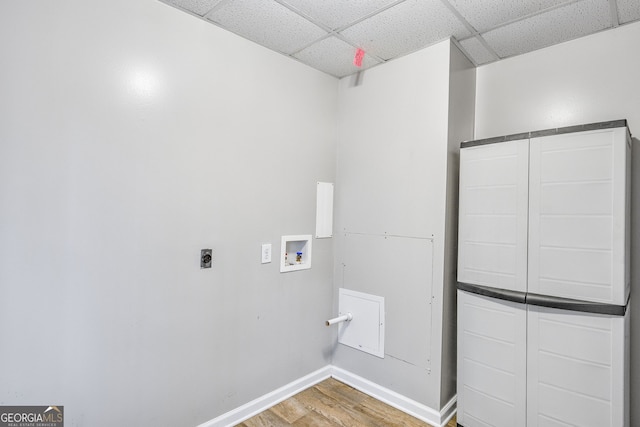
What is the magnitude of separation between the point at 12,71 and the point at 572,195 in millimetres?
2750

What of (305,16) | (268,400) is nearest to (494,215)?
(305,16)

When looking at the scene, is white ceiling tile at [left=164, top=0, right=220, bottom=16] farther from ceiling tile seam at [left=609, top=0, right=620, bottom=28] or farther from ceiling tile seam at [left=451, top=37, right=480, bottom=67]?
ceiling tile seam at [left=609, top=0, right=620, bottom=28]

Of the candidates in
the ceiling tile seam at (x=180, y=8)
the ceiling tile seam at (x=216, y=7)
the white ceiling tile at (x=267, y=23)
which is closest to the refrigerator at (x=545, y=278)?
the white ceiling tile at (x=267, y=23)

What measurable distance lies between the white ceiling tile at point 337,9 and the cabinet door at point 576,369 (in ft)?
6.34

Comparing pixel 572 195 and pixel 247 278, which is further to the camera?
pixel 247 278

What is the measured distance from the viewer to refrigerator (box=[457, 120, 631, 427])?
5.37ft

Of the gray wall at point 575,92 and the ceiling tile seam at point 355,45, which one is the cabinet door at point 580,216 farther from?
the ceiling tile seam at point 355,45

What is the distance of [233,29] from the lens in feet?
7.00

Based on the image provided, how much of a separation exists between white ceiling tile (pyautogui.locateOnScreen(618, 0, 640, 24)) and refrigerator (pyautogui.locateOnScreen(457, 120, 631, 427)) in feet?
2.32

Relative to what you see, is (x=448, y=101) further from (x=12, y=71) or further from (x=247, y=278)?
(x=12, y=71)

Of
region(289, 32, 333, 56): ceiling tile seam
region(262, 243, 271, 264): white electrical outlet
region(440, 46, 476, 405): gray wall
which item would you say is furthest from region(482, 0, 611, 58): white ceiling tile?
region(262, 243, 271, 264): white electrical outlet

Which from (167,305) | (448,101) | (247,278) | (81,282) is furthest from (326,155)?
(81,282)

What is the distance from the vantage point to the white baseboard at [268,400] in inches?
84.3

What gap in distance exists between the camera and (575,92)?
2162mm
